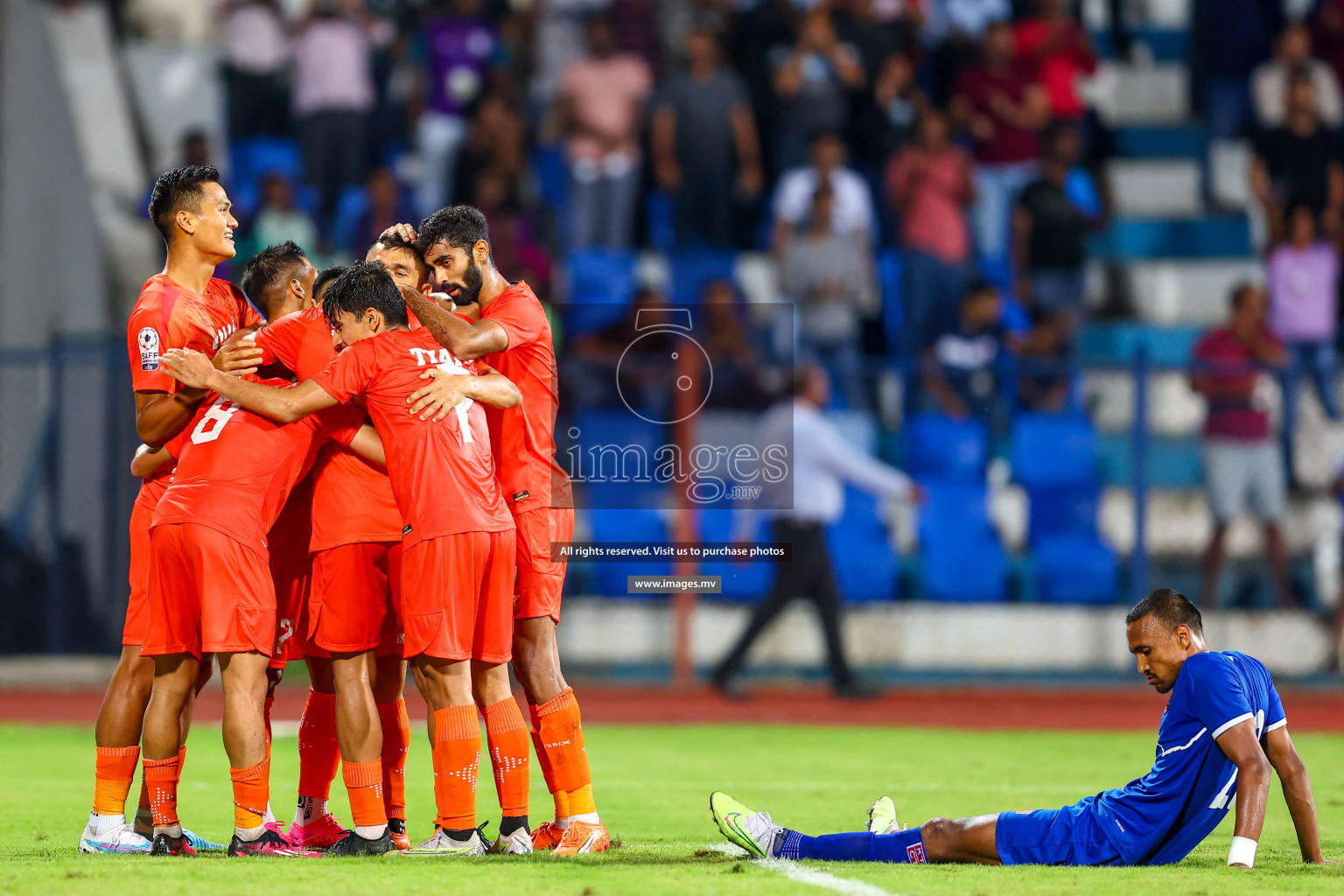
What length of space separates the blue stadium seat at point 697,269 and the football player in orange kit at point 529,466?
903cm

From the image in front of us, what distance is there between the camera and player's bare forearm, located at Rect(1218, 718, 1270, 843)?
18.0 feet

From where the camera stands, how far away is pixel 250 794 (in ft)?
19.2

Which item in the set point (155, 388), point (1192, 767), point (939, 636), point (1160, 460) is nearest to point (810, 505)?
point (939, 636)

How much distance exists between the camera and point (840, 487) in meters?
13.3

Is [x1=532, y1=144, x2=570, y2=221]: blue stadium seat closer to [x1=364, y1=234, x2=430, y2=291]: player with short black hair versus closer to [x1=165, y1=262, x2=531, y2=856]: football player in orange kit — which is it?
[x1=364, y1=234, x2=430, y2=291]: player with short black hair

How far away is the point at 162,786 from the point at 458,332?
2047mm

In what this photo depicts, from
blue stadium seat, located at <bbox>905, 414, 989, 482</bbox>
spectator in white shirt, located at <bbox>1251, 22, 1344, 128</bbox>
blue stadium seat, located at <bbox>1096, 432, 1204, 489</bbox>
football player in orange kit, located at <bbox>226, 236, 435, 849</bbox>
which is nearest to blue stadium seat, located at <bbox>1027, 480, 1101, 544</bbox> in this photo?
blue stadium seat, located at <bbox>1096, 432, 1204, 489</bbox>

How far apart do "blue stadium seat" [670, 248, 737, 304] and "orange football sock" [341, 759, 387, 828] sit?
9.89 m

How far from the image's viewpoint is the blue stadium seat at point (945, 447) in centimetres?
1373

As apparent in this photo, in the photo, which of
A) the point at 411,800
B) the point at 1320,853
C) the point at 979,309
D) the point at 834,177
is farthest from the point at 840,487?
the point at 1320,853

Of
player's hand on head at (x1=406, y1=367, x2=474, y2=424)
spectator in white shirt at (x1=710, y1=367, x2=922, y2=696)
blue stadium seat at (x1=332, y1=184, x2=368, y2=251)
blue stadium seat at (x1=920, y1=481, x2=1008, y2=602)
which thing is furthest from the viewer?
blue stadium seat at (x1=332, y1=184, x2=368, y2=251)

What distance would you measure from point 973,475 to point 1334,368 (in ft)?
10.2

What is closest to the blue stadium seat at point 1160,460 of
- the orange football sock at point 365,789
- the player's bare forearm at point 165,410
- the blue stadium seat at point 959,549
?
the blue stadium seat at point 959,549

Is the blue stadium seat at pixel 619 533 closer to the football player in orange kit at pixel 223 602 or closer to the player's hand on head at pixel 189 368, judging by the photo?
the football player in orange kit at pixel 223 602
